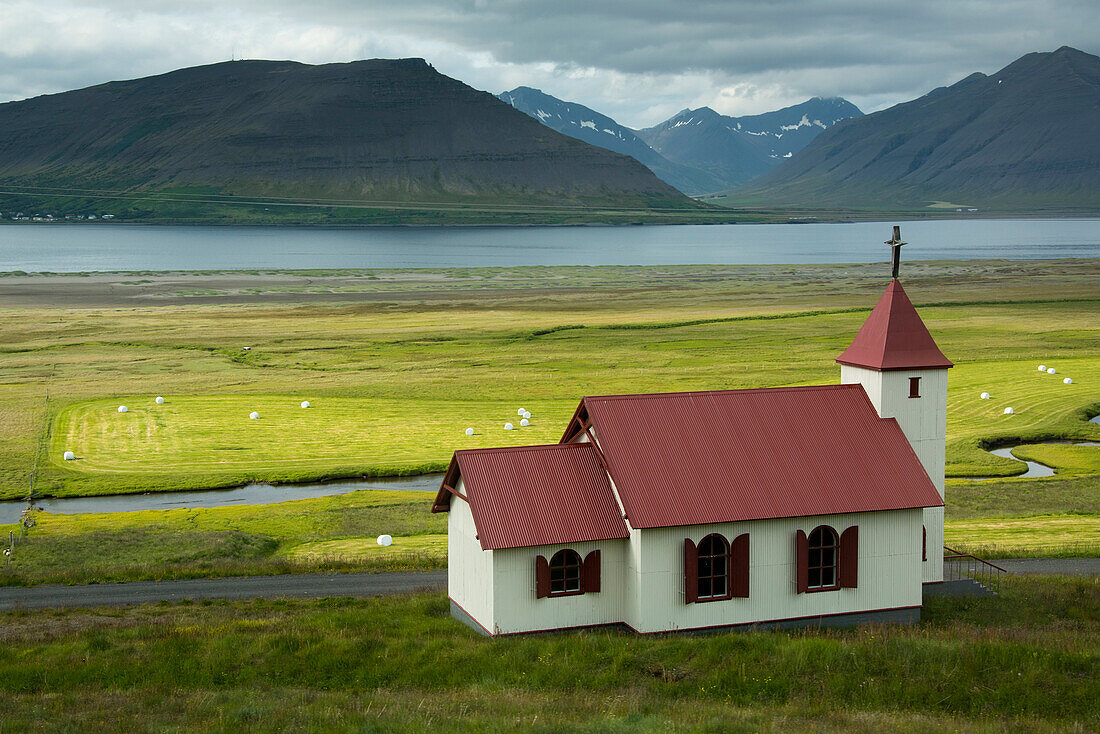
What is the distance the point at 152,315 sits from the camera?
13075 cm

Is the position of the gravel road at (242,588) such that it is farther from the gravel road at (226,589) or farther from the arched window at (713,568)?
the arched window at (713,568)

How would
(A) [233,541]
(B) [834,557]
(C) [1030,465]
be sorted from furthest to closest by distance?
1. (C) [1030,465]
2. (A) [233,541]
3. (B) [834,557]

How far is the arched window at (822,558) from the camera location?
102 ft

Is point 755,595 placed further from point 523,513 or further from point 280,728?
point 280,728

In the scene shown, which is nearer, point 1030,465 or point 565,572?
point 565,572

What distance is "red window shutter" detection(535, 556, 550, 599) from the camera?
29094 millimetres

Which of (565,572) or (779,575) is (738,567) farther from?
(565,572)

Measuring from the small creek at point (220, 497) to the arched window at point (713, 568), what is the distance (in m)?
26.3

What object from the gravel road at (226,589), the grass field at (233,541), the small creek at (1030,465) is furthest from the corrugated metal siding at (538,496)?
the small creek at (1030,465)

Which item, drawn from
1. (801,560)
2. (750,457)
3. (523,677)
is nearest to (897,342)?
(750,457)

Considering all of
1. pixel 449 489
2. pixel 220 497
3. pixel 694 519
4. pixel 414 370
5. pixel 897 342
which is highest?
pixel 897 342

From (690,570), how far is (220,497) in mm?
32296

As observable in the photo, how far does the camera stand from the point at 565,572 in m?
29.5

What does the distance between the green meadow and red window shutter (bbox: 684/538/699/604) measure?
42.8ft
